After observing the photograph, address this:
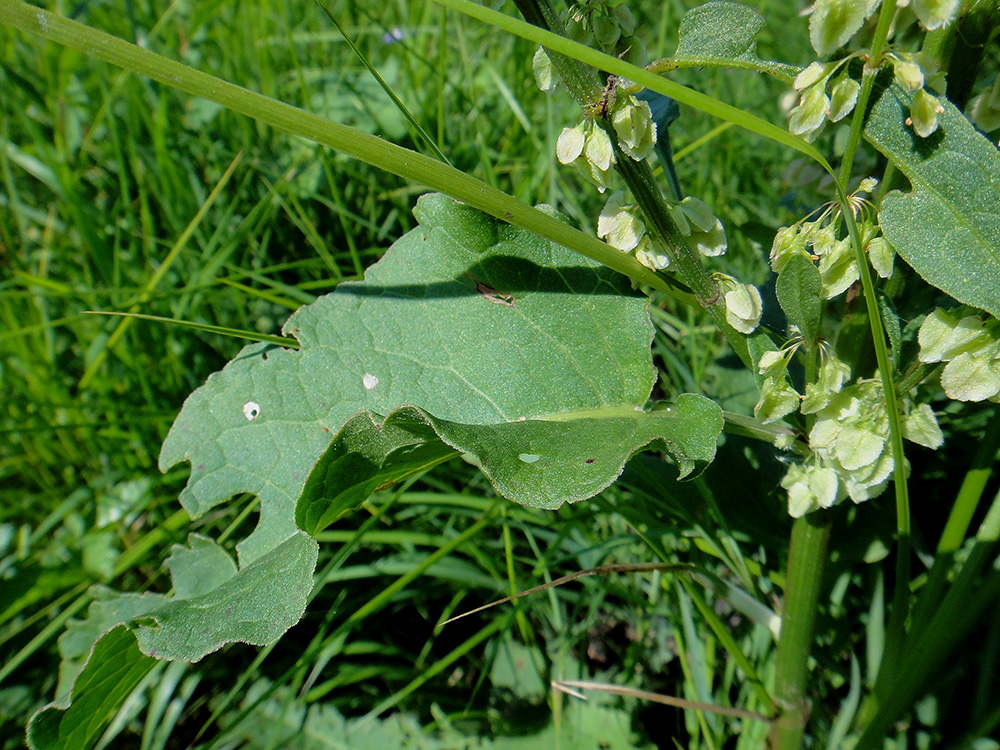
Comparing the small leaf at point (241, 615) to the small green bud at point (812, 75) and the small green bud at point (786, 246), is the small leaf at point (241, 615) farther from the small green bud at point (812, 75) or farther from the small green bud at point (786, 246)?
the small green bud at point (812, 75)

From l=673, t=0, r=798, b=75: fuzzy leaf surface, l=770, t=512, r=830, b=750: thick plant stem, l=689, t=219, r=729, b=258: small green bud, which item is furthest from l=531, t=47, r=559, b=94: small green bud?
l=770, t=512, r=830, b=750: thick plant stem

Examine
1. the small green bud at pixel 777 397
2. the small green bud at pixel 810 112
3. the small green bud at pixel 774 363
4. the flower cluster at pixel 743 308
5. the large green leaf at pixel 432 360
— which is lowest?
the large green leaf at pixel 432 360

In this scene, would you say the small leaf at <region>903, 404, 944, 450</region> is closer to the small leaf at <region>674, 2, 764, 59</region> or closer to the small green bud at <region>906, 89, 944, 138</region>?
the small green bud at <region>906, 89, 944, 138</region>

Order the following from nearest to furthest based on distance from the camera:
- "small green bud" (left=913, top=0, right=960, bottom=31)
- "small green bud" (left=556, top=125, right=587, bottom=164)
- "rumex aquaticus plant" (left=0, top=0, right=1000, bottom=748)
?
"small green bud" (left=913, top=0, right=960, bottom=31) < "rumex aquaticus plant" (left=0, top=0, right=1000, bottom=748) < "small green bud" (left=556, top=125, right=587, bottom=164)

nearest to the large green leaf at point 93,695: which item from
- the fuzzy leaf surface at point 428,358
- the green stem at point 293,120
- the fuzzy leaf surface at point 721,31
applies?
the fuzzy leaf surface at point 428,358

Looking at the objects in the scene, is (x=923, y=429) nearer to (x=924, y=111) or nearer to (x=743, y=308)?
(x=743, y=308)

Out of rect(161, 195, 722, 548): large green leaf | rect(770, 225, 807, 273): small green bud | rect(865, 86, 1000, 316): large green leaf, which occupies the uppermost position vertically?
rect(865, 86, 1000, 316): large green leaf
